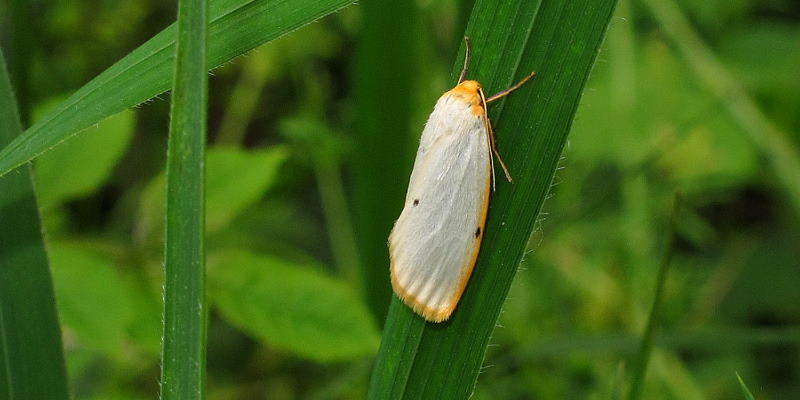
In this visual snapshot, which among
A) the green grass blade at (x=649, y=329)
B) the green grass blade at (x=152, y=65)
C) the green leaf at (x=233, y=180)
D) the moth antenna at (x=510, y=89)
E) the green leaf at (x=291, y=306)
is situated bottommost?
the green grass blade at (x=649, y=329)

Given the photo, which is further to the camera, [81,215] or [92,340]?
[81,215]

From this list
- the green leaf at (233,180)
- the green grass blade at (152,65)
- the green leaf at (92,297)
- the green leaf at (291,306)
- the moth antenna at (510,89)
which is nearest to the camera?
the green grass blade at (152,65)

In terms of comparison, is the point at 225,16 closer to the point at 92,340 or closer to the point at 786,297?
the point at 92,340

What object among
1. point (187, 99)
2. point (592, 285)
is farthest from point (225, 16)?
point (592, 285)

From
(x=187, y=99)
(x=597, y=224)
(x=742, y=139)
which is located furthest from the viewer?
(x=597, y=224)

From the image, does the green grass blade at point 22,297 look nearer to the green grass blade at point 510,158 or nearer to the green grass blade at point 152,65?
the green grass blade at point 152,65

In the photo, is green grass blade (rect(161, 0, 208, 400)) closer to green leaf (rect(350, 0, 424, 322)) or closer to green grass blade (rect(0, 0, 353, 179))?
green grass blade (rect(0, 0, 353, 179))

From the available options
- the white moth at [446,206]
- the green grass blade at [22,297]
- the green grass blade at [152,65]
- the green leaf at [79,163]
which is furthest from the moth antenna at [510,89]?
the green leaf at [79,163]
